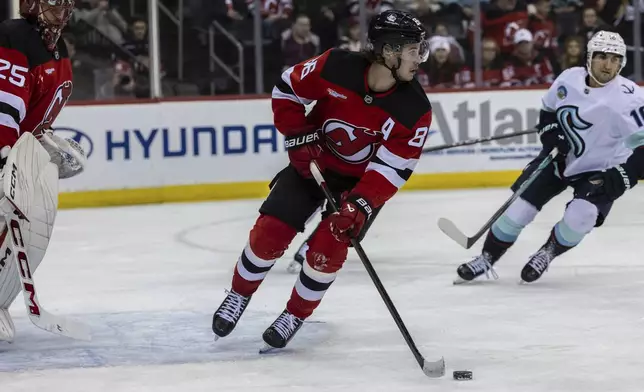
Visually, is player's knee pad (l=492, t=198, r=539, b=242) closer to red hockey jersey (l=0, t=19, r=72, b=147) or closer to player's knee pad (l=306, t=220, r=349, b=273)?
player's knee pad (l=306, t=220, r=349, b=273)

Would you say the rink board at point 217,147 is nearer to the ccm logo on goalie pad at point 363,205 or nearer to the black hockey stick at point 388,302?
the black hockey stick at point 388,302

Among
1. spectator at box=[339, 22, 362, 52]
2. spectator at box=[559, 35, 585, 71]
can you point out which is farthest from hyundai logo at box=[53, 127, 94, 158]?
spectator at box=[559, 35, 585, 71]

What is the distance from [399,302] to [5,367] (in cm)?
156

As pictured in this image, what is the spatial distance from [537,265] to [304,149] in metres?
1.47

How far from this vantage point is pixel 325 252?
3.66 meters

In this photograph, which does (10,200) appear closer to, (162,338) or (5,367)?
(5,367)

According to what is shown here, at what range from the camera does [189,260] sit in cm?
571

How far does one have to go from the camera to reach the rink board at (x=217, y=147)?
25.3 feet

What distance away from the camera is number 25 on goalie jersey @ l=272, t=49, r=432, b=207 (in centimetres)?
363

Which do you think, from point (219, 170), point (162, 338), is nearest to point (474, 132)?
point (219, 170)

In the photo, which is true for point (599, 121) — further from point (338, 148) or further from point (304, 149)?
point (304, 149)

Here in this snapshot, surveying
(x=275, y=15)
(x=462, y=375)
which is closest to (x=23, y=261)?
(x=462, y=375)

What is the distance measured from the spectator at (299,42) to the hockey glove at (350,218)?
4.73 metres

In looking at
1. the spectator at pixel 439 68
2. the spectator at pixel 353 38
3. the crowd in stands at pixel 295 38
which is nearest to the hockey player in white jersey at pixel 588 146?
Answer: the crowd in stands at pixel 295 38
